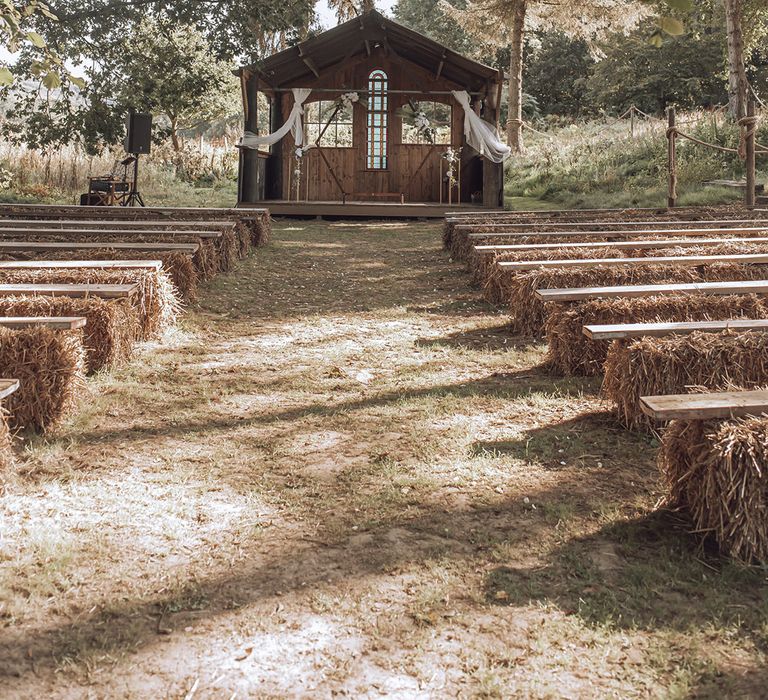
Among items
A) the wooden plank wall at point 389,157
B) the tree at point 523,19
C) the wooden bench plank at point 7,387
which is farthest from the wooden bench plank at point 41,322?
the tree at point 523,19

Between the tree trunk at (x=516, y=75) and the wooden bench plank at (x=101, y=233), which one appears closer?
the wooden bench plank at (x=101, y=233)

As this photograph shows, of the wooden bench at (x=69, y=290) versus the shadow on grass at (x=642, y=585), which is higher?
the wooden bench at (x=69, y=290)

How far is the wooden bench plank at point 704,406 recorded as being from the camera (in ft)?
8.03

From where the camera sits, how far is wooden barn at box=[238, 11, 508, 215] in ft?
50.6

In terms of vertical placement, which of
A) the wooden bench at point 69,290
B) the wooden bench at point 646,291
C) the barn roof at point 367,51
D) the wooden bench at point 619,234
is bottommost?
the wooden bench at point 69,290

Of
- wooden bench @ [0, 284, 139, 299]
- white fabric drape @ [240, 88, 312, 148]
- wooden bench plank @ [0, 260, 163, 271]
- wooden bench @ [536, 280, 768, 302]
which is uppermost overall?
white fabric drape @ [240, 88, 312, 148]

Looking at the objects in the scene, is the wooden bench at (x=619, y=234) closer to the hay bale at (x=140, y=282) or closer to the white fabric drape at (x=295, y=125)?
the hay bale at (x=140, y=282)

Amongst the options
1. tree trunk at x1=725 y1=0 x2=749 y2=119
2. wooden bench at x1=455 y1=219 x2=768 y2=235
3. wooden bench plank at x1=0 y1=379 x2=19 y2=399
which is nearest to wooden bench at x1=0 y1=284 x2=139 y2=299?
wooden bench plank at x1=0 y1=379 x2=19 y2=399

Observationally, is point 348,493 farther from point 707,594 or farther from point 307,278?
point 307,278

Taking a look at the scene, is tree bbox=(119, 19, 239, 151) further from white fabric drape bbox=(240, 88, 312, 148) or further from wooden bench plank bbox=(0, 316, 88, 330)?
wooden bench plank bbox=(0, 316, 88, 330)

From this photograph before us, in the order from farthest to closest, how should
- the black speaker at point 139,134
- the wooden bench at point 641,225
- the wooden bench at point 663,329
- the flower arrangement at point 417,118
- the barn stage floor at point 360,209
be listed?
the flower arrangement at point 417,118 < the barn stage floor at point 360,209 < the black speaker at point 139,134 < the wooden bench at point 641,225 < the wooden bench at point 663,329

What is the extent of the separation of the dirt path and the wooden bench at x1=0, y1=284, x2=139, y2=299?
47 cm

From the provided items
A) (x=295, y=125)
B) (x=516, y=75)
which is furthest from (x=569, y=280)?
(x=516, y=75)

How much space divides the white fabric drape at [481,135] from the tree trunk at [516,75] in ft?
22.7
